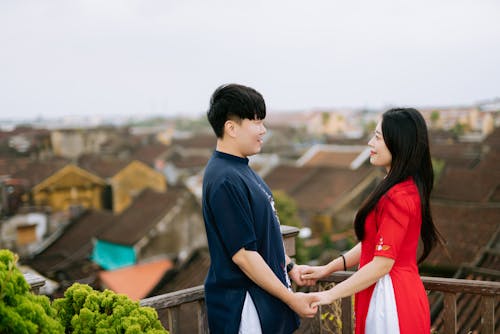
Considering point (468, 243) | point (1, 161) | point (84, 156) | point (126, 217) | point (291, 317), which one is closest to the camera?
point (291, 317)

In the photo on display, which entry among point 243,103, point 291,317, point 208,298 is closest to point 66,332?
point 208,298

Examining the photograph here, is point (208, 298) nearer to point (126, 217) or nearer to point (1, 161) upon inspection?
point (126, 217)

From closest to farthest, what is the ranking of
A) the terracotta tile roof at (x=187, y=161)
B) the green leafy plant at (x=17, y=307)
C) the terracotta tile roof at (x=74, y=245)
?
the green leafy plant at (x=17, y=307), the terracotta tile roof at (x=74, y=245), the terracotta tile roof at (x=187, y=161)

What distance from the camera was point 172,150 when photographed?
156 feet

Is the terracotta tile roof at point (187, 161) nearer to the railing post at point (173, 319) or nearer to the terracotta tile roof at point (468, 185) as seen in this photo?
the terracotta tile roof at point (468, 185)

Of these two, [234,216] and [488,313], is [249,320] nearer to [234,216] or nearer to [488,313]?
[234,216]

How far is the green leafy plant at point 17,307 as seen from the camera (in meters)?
1.87

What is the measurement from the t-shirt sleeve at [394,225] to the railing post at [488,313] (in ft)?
2.99

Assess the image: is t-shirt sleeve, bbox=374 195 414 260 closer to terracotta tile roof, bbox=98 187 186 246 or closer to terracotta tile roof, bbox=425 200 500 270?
terracotta tile roof, bbox=425 200 500 270

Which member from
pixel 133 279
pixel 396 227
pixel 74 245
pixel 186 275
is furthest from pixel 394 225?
pixel 74 245

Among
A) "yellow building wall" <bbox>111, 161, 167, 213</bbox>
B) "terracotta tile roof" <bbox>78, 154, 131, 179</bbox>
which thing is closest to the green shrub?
"yellow building wall" <bbox>111, 161, 167, 213</bbox>

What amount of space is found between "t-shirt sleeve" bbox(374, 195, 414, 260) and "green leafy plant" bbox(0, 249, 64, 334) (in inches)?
55.5

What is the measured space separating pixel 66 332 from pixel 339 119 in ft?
291

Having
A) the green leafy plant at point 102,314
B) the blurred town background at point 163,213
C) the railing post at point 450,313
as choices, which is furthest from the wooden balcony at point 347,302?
the blurred town background at point 163,213
